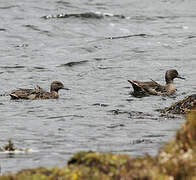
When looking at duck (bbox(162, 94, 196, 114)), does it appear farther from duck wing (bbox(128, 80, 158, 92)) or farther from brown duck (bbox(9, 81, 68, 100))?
brown duck (bbox(9, 81, 68, 100))

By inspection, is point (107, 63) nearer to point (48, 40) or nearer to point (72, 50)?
point (72, 50)

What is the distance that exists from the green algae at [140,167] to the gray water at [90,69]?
2483 millimetres

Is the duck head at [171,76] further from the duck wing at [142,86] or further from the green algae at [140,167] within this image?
the green algae at [140,167]

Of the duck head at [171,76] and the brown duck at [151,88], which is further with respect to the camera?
the duck head at [171,76]

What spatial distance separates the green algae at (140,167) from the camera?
237 inches

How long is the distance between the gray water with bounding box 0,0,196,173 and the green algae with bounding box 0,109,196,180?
248 centimetres

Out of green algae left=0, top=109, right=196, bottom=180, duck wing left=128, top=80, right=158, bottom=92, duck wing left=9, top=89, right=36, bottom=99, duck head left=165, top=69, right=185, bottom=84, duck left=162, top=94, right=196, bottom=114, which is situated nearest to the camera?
green algae left=0, top=109, right=196, bottom=180

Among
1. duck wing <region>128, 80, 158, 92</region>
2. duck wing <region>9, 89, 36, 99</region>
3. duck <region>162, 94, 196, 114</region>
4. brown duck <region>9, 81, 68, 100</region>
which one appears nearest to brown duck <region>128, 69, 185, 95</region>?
duck wing <region>128, 80, 158, 92</region>

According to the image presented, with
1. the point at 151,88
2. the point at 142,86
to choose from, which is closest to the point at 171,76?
the point at 151,88

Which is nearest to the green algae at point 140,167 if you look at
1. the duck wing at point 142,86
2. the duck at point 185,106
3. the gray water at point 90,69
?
the gray water at point 90,69

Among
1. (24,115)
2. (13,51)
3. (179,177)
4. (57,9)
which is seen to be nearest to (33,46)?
(13,51)

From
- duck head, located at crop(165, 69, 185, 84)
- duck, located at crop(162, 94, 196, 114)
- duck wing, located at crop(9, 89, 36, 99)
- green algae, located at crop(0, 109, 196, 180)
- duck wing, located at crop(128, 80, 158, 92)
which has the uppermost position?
duck head, located at crop(165, 69, 185, 84)

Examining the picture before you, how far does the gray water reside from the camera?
11.6 metres

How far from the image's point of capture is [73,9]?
3366 centimetres
